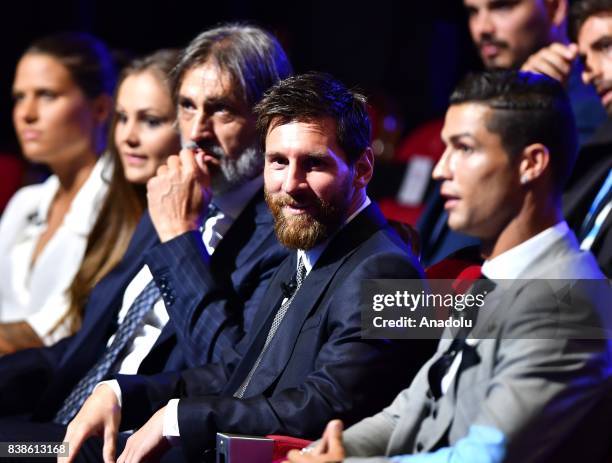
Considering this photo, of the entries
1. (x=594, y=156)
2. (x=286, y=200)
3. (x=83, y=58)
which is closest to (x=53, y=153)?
(x=83, y=58)

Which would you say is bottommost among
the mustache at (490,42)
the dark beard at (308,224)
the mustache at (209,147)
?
the dark beard at (308,224)

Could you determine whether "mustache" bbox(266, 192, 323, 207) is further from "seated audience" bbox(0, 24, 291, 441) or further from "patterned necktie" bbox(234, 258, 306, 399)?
"seated audience" bbox(0, 24, 291, 441)

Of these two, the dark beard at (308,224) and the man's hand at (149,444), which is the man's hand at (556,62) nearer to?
the dark beard at (308,224)

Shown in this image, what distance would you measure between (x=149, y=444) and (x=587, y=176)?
56.1 inches

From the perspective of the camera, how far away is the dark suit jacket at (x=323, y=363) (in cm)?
218

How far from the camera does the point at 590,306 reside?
190 centimetres

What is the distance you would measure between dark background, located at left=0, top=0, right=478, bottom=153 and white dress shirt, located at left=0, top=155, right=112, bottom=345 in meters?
1.23

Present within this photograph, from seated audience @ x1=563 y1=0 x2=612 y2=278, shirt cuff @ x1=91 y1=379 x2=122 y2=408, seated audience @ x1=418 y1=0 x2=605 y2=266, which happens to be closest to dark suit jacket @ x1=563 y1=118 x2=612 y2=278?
seated audience @ x1=563 y1=0 x2=612 y2=278

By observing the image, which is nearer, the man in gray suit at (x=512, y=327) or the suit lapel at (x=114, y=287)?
the man in gray suit at (x=512, y=327)

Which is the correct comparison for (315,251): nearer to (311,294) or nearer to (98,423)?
(311,294)

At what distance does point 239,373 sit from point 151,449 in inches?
11.7

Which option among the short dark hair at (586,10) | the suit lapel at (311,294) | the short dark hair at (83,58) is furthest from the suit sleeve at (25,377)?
the short dark hair at (586,10)

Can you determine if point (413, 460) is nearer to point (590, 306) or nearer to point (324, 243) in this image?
point (590, 306)

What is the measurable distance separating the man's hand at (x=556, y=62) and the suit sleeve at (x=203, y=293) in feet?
3.22
